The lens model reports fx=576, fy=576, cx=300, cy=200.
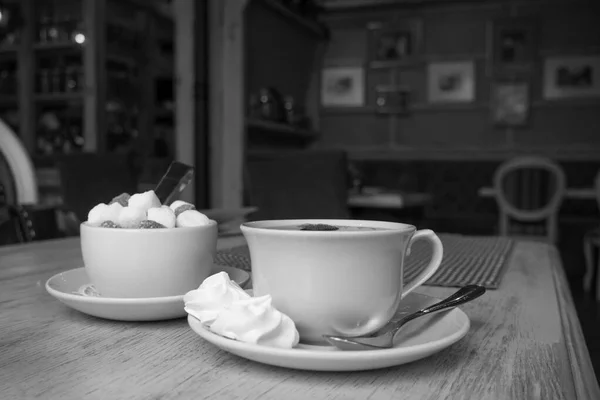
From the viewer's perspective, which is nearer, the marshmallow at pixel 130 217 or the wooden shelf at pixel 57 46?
the marshmallow at pixel 130 217

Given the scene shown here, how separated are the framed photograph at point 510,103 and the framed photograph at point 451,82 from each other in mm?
228

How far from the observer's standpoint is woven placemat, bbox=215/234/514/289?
2.66ft

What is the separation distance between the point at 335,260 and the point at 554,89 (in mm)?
5480

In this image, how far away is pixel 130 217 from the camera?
555 mm

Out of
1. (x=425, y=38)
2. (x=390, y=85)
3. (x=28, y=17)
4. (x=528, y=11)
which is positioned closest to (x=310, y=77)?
(x=390, y=85)

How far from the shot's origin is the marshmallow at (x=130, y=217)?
554mm

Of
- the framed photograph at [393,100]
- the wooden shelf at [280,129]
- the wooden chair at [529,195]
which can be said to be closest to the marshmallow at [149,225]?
the wooden shelf at [280,129]

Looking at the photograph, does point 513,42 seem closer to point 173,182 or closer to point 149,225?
point 173,182

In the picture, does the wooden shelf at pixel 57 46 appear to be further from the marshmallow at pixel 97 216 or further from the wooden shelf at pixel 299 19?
the marshmallow at pixel 97 216

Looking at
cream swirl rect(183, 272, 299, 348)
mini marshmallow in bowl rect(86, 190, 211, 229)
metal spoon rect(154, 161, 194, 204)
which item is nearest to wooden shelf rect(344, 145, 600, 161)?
metal spoon rect(154, 161, 194, 204)

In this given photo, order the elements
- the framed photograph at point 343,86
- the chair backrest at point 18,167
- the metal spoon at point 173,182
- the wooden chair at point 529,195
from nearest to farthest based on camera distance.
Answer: the metal spoon at point 173,182 → the chair backrest at point 18,167 → the wooden chair at point 529,195 → the framed photograph at point 343,86

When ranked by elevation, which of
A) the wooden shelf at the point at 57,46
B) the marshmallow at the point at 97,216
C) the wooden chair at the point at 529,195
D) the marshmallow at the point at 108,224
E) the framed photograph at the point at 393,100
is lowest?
the wooden chair at the point at 529,195

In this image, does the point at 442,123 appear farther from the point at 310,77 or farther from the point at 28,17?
the point at 28,17

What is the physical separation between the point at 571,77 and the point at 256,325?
5.55 metres
